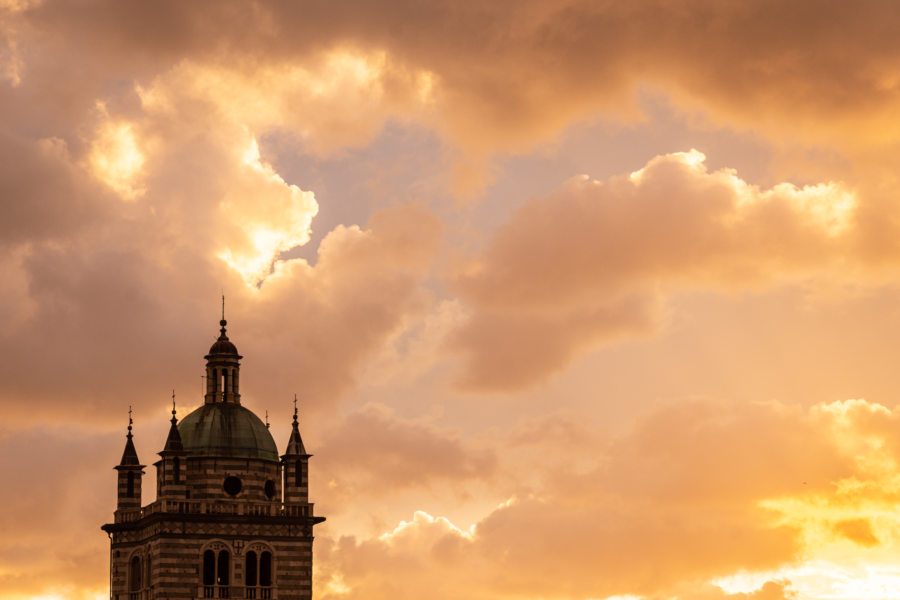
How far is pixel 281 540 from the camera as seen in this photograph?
192 metres

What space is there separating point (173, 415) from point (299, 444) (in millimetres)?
9553

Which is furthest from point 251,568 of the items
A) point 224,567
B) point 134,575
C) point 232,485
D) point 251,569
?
point 134,575

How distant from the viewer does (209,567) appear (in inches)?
7480

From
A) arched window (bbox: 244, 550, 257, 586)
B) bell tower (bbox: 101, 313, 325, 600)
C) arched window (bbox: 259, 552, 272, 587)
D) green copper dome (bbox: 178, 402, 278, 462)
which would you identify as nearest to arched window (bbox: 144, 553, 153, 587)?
bell tower (bbox: 101, 313, 325, 600)

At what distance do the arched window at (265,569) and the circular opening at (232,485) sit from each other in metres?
4.96

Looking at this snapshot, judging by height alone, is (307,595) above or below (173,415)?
below

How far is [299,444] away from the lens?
195 meters

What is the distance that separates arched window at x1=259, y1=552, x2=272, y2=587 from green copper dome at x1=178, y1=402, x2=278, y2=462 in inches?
287

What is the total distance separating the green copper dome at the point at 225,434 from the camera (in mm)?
192500

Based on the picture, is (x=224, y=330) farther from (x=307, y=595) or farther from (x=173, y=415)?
(x=307, y=595)

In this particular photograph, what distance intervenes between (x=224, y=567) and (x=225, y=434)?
971 cm

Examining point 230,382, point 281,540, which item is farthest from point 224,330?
point 281,540

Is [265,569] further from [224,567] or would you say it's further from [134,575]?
[134,575]

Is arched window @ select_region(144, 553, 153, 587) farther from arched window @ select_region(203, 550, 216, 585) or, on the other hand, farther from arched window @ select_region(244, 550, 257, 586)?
arched window @ select_region(244, 550, 257, 586)
